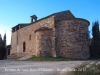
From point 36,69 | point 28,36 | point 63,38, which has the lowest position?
point 36,69

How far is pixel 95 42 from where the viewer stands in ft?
72.8

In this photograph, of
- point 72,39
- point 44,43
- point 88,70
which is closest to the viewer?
point 88,70

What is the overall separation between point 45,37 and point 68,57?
4.00m

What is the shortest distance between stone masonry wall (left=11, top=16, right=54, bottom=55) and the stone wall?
1.69m

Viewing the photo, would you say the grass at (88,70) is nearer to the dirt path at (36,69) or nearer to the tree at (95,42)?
the dirt path at (36,69)

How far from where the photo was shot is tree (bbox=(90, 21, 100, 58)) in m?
21.4

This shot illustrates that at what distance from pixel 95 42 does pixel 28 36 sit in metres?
10.8

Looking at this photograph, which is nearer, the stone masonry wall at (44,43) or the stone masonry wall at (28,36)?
the stone masonry wall at (44,43)

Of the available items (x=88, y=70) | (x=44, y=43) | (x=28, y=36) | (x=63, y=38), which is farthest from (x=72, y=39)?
(x=88, y=70)

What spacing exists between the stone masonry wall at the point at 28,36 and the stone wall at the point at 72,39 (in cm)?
169

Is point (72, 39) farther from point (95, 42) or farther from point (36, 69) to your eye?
point (36, 69)

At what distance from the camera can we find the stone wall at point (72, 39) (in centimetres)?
1881

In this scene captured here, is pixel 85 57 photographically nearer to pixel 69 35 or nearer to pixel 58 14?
pixel 69 35

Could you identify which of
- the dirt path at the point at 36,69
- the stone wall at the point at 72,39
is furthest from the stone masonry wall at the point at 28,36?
the dirt path at the point at 36,69
